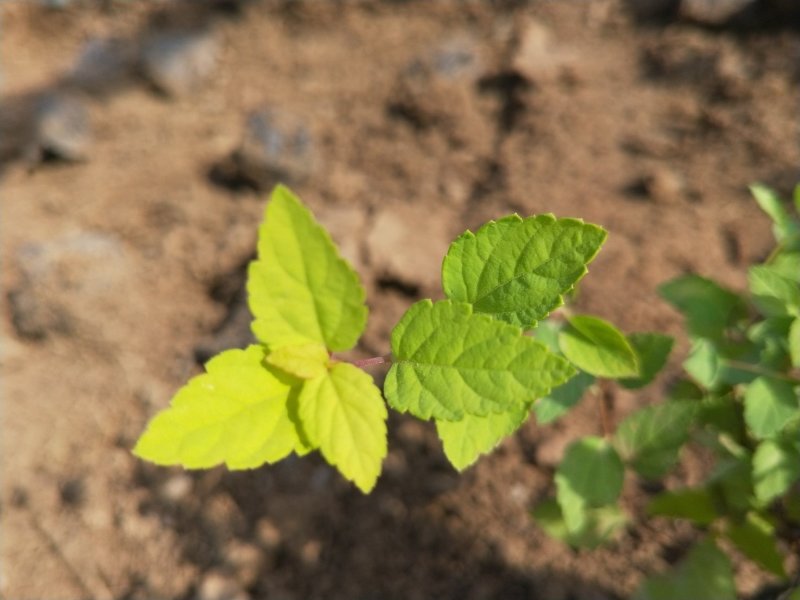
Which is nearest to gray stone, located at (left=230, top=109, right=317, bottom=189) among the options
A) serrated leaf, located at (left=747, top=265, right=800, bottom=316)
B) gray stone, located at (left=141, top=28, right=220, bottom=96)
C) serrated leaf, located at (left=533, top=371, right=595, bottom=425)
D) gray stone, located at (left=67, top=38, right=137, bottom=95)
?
gray stone, located at (left=141, top=28, right=220, bottom=96)

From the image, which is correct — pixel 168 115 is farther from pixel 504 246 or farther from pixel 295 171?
pixel 504 246

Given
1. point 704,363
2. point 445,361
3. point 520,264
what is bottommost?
point 704,363

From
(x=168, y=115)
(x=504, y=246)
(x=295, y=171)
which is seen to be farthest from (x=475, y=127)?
A: (x=504, y=246)

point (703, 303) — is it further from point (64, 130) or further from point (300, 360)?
point (64, 130)

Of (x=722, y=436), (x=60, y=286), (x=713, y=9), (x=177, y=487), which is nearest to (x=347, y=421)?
(x=722, y=436)

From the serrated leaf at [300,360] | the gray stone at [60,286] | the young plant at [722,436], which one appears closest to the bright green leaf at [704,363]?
the young plant at [722,436]

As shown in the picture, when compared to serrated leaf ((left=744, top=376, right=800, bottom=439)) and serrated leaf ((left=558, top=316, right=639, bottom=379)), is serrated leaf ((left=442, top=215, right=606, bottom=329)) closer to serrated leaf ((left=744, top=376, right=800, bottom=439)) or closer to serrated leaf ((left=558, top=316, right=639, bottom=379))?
serrated leaf ((left=558, top=316, right=639, bottom=379))
